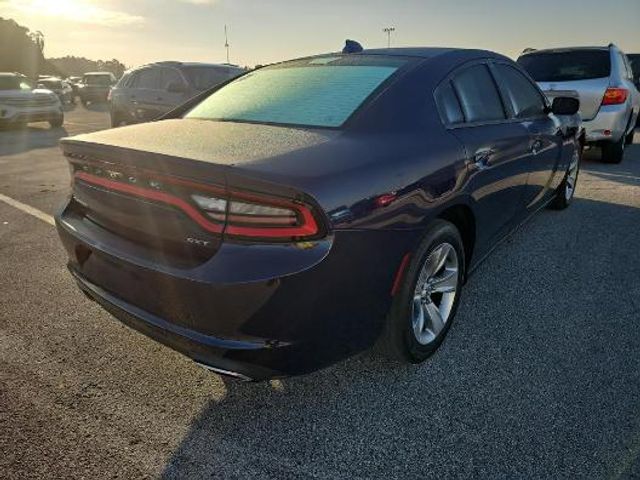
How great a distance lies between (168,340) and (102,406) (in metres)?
0.59

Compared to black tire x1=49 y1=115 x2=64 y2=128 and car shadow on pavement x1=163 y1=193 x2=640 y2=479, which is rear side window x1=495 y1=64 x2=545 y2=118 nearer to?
car shadow on pavement x1=163 y1=193 x2=640 y2=479

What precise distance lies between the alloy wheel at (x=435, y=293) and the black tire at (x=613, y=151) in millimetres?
6293

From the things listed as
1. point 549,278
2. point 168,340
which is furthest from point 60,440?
point 549,278

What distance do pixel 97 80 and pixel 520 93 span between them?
85.5ft

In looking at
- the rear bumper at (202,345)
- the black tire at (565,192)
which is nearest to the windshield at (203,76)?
the black tire at (565,192)

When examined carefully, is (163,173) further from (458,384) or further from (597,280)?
(597,280)

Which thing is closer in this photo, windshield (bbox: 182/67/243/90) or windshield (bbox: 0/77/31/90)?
windshield (bbox: 182/67/243/90)

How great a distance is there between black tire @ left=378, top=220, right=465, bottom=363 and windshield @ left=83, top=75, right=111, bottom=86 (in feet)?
87.7

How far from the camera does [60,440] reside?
6.61 ft

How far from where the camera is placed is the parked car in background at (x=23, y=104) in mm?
12984

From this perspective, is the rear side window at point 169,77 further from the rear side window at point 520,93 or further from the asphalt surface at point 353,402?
the rear side window at point 520,93

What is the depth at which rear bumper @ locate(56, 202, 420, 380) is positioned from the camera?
1.72 meters

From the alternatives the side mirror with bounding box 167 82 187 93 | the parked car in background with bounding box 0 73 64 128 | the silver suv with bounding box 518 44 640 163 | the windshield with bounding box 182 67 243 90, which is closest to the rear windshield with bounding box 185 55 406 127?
the silver suv with bounding box 518 44 640 163

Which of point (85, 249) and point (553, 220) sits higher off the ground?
point (85, 249)
